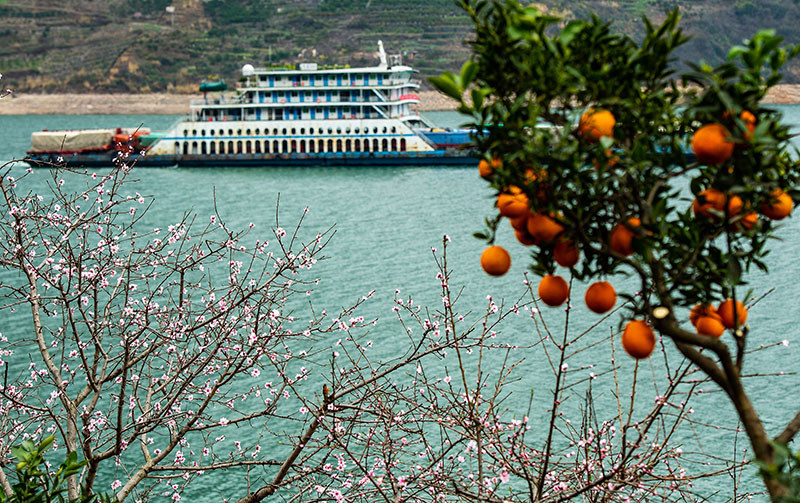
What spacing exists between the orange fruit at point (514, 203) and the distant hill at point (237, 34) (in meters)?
148

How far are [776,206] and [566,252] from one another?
84cm

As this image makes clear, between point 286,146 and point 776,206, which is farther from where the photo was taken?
point 286,146

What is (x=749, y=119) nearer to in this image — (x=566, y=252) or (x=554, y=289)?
(x=566, y=252)

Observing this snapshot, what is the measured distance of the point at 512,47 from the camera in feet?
11.5

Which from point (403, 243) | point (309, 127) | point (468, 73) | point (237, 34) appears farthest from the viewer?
point (237, 34)

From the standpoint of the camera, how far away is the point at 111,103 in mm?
160375

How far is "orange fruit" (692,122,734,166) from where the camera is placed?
3195 millimetres

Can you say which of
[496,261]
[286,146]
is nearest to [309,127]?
[286,146]

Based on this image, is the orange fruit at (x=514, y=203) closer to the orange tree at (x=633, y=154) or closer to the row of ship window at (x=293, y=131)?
the orange tree at (x=633, y=154)

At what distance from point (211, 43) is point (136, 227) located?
147963mm

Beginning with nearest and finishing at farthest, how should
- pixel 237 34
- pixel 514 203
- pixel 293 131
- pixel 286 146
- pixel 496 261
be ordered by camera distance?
1. pixel 514 203
2. pixel 496 261
3. pixel 293 131
4. pixel 286 146
5. pixel 237 34

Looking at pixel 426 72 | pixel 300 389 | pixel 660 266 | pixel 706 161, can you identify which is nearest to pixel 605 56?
pixel 706 161

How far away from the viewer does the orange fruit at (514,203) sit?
359cm

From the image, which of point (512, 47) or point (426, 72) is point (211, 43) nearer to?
point (426, 72)
